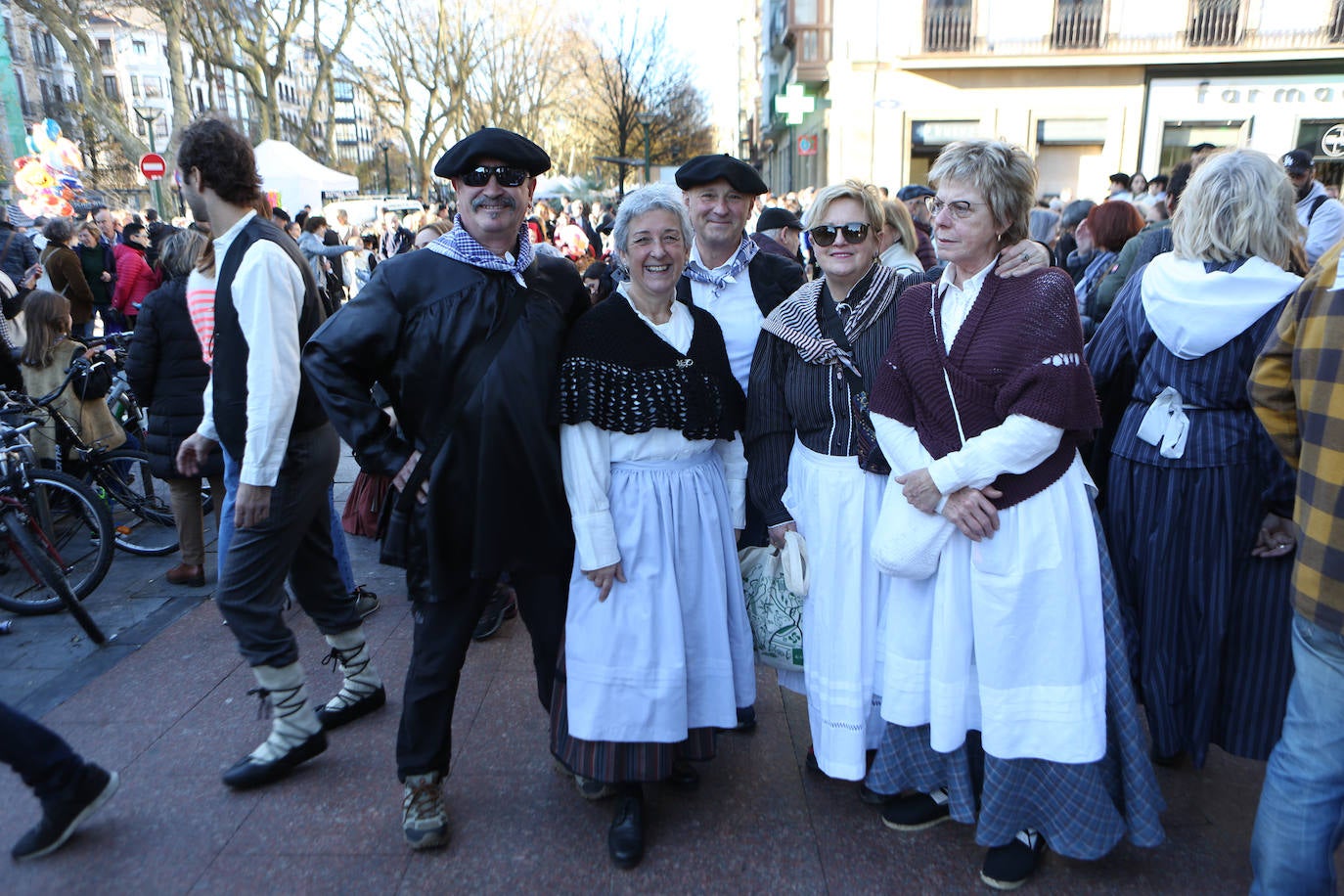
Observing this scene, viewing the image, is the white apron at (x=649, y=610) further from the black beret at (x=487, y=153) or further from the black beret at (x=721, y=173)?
the black beret at (x=721, y=173)

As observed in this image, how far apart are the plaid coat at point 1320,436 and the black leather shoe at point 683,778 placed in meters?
1.74

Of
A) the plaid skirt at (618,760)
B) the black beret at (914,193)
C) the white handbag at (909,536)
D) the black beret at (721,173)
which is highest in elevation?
the black beret at (914,193)

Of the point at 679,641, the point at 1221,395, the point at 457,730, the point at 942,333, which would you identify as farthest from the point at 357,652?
the point at 1221,395

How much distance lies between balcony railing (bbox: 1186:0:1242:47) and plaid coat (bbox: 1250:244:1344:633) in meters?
24.4

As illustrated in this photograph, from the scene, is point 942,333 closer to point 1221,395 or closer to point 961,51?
point 1221,395

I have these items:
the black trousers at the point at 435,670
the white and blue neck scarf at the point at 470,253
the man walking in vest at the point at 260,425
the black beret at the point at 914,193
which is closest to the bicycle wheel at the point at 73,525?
the man walking in vest at the point at 260,425

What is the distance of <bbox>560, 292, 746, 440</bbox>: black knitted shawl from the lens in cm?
242

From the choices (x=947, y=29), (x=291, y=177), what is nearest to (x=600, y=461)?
(x=291, y=177)

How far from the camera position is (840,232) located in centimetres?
253

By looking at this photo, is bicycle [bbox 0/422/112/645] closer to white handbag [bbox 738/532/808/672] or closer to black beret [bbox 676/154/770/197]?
white handbag [bbox 738/532/808/672]

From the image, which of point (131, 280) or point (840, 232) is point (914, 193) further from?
point (131, 280)

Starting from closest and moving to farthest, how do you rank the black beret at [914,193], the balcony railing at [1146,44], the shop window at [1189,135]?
the black beret at [914,193]
the balcony railing at [1146,44]
the shop window at [1189,135]

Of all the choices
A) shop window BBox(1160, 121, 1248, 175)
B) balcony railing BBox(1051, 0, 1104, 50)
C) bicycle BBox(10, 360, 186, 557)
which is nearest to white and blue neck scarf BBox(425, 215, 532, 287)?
bicycle BBox(10, 360, 186, 557)

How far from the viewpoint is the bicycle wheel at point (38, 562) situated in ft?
12.7
